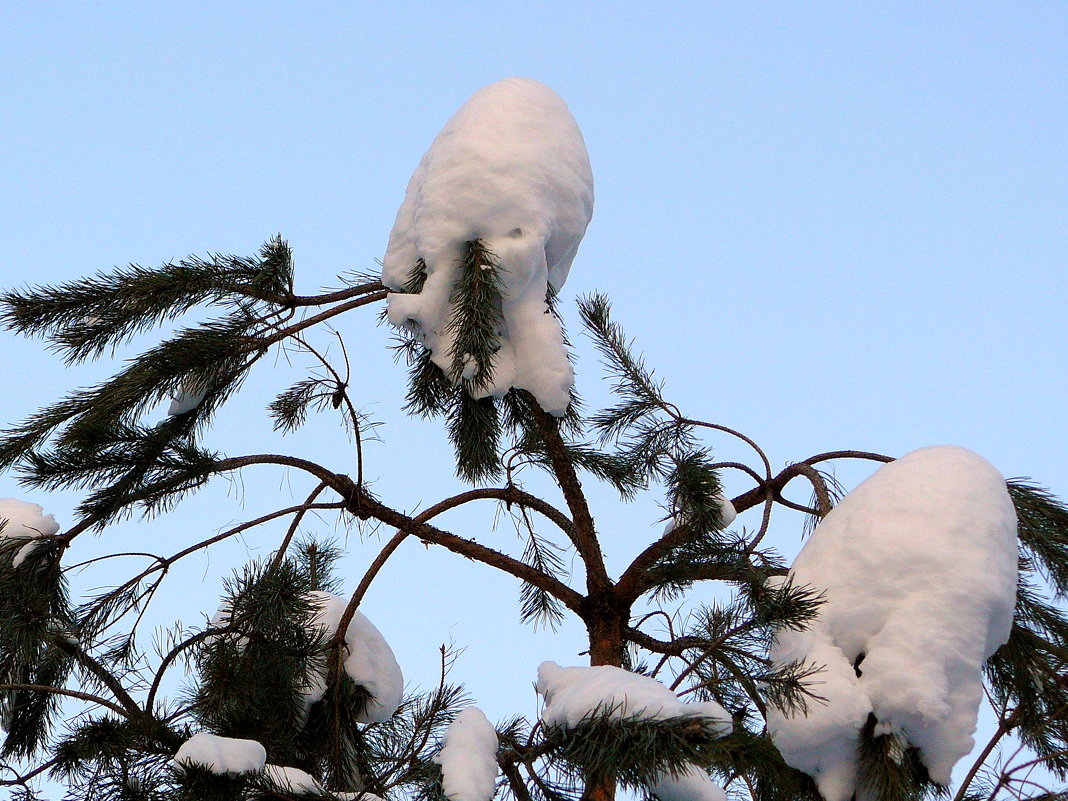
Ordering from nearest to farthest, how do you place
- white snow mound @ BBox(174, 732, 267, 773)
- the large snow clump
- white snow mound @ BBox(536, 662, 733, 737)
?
white snow mound @ BBox(536, 662, 733, 737) < white snow mound @ BBox(174, 732, 267, 773) < the large snow clump

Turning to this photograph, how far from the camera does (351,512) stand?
2572 millimetres

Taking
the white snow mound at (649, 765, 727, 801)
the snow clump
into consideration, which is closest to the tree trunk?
the white snow mound at (649, 765, 727, 801)

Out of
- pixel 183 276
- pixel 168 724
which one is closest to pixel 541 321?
pixel 183 276

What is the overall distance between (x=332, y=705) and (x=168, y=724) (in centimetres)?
39

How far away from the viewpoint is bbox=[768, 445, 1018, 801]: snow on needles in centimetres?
170

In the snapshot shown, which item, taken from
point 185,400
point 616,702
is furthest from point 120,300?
point 616,702

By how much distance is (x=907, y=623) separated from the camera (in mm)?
1720

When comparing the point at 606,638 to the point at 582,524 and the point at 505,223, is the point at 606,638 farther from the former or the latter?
the point at 505,223

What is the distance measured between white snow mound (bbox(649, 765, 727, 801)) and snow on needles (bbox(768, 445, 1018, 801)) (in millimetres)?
242

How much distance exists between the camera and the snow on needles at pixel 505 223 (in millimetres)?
2168

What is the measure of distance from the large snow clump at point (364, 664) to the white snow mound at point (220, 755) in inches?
27.8

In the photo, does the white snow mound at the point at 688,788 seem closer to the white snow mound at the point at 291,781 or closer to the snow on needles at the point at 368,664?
the white snow mound at the point at 291,781

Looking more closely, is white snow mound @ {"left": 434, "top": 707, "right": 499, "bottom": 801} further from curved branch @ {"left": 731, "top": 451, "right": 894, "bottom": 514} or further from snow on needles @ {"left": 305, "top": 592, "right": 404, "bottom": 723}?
curved branch @ {"left": 731, "top": 451, "right": 894, "bottom": 514}

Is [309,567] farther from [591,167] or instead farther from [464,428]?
[591,167]
